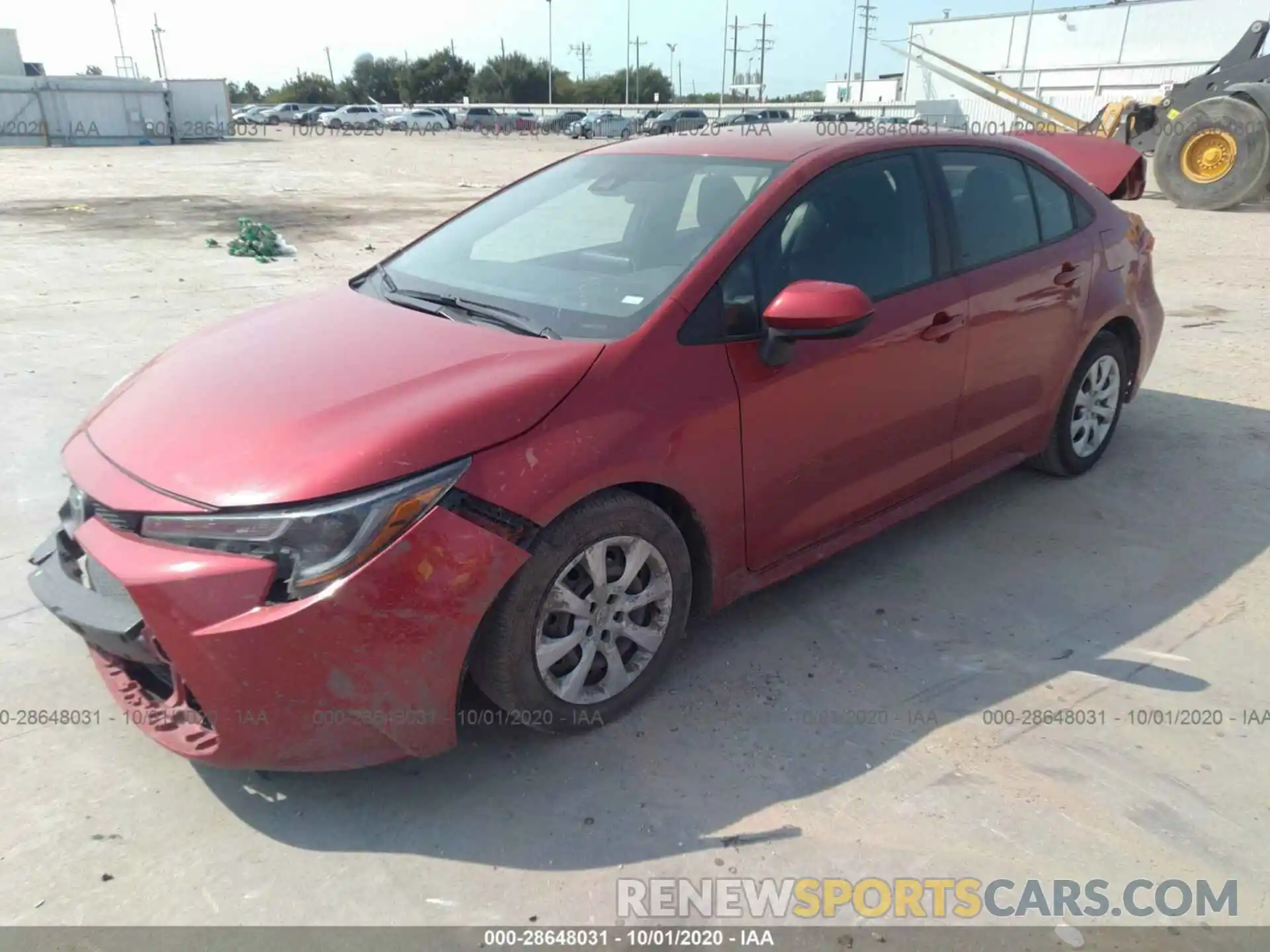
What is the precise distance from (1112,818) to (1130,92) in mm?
53320

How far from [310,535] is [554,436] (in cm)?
67

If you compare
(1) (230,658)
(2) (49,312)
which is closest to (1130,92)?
(2) (49,312)

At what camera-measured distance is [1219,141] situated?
14812 mm

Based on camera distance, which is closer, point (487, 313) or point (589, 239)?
point (487, 313)

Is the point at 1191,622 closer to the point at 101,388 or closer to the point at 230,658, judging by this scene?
the point at 230,658

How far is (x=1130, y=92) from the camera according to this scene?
46.4 metres

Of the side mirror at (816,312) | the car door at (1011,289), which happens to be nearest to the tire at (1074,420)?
the car door at (1011,289)

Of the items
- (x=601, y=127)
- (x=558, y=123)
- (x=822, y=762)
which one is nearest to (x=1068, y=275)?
(x=822, y=762)

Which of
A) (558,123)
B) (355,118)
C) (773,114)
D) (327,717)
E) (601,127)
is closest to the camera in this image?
(327,717)

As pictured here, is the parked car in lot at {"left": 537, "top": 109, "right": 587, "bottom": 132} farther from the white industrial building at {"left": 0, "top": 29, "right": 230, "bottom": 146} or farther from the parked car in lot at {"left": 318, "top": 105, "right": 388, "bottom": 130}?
the white industrial building at {"left": 0, "top": 29, "right": 230, "bottom": 146}

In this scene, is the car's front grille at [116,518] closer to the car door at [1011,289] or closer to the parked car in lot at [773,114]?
the car door at [1011,289]

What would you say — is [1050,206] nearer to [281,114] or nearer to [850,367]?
[850,367]

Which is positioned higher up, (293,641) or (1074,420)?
(293,641)

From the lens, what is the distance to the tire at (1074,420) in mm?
4453
